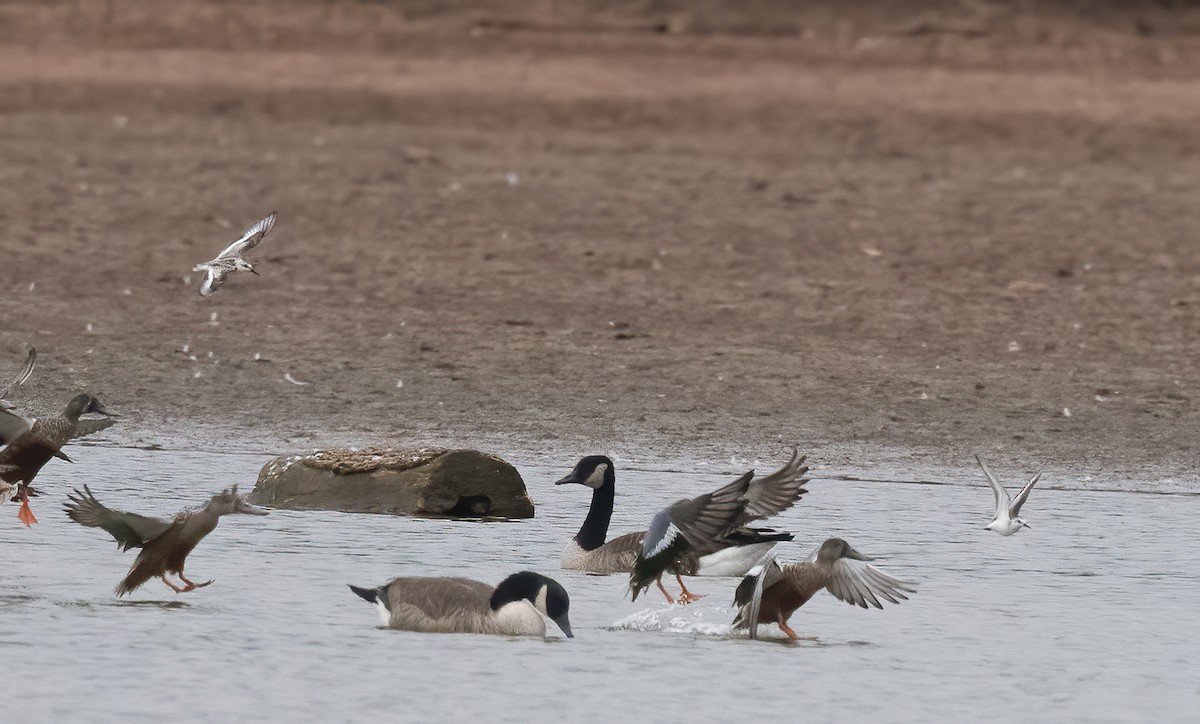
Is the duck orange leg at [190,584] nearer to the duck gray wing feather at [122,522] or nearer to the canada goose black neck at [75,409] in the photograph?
the duck gray wing feather at [122,522]

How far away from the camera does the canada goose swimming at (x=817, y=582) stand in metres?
6.89

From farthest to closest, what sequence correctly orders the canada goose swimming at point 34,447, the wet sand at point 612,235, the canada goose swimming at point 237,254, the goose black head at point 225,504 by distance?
the wet sand at point 612,235 → the canada goose swimming at point 237,254 → the canada goose swimming at point 34,447 → the goose black head at point 225,504

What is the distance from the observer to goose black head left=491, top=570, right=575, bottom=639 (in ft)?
22.0

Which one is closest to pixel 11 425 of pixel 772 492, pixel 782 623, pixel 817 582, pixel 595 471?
pixel 595 471

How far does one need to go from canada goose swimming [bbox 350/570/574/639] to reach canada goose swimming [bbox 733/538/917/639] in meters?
0.59

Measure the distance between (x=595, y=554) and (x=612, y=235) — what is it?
6.55 m

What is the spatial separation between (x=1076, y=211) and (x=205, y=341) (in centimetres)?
610

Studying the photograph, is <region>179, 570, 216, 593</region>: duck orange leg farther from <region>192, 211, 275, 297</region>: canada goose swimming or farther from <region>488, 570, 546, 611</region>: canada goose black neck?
<region>192, 211, 275, 297</region>: canada goose swimming

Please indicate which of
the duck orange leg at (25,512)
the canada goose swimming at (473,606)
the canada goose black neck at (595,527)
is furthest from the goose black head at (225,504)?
the canada goose black neck at (595,527)

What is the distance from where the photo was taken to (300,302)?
1283 centimetres

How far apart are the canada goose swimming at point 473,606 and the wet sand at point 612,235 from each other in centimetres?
338

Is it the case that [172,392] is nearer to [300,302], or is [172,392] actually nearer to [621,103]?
[300,302]

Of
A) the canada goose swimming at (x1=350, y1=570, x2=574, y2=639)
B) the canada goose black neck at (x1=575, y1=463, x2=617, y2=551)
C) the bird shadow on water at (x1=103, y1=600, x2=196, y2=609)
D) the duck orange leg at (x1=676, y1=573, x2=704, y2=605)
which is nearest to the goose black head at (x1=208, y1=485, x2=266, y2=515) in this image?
the bird shadow on water at (x1=103, y1=600, x2=196, y2=609)

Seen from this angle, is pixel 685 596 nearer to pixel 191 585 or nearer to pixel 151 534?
pixel 191 585
